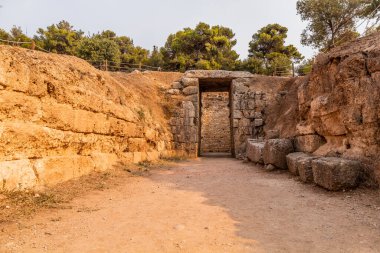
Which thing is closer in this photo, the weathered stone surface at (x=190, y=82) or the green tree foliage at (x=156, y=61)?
the weathered stone surface at (x=190, y=82)

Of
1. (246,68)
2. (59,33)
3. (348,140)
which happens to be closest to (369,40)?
(348,140)

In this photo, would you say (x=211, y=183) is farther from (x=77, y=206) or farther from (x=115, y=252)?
(x=115, y=252)

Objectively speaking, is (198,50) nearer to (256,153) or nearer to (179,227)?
(256,153)

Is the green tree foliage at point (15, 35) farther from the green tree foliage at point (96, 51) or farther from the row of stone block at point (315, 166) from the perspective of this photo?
the row of stone block at point (315, 166)

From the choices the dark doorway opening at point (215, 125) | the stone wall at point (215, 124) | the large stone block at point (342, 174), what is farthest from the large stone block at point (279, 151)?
the stone wall at point (215, 124)

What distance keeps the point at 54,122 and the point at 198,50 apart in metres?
23.9

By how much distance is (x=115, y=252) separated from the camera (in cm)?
284

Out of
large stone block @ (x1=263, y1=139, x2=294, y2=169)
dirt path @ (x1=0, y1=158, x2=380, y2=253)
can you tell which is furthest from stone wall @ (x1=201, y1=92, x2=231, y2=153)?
dirt path @ (x1=0, y1=158, x2=380, y2=253)

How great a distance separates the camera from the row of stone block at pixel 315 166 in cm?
524

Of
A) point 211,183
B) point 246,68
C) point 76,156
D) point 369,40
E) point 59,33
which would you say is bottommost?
point 211,183

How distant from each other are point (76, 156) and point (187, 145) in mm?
7840

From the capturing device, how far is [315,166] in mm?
5879

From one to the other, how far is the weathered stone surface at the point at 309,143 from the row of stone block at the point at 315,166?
0.28 metres

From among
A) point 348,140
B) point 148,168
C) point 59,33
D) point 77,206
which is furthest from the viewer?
point 59,33
